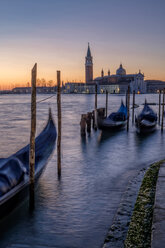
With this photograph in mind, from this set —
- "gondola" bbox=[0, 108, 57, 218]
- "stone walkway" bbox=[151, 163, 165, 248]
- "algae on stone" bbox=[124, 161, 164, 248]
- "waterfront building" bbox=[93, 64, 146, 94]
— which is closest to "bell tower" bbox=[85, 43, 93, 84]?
"waterfront building" bbox=[93, 64, 146, 94]

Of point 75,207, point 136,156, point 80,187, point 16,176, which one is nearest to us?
point 16,176

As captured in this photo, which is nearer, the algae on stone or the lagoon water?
the algae on stone

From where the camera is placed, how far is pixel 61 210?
5582 millimetres

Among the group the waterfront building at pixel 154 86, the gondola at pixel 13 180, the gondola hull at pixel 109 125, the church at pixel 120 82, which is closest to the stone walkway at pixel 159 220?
the gondola at pixel 13 180

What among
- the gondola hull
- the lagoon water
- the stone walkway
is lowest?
the lagoon water

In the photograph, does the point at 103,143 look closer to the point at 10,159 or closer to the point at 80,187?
the point at 80,187

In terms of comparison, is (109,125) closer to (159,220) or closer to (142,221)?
(142,221)

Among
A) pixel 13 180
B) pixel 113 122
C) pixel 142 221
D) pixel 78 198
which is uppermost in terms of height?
pixel 113 122

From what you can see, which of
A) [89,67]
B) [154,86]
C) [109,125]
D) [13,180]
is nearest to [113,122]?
[109,125]

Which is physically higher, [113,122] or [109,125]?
[113,122]

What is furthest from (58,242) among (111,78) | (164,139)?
(111,78)

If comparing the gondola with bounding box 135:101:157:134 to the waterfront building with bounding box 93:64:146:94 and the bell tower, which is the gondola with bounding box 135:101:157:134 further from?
the bell tower

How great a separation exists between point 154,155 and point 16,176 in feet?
20.6

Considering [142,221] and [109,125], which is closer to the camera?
[142,221]
